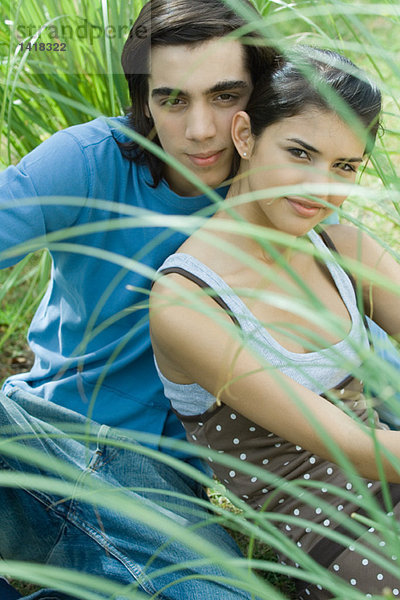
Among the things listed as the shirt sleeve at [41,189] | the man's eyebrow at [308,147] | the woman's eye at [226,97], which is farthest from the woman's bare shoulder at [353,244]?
the shirt sleeve at [41,189]

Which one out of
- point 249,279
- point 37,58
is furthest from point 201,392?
point 37,58

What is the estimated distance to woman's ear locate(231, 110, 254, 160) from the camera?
4.15 feet

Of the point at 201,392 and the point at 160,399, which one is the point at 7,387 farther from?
the point at 201,392

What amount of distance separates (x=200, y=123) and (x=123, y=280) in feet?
1.23

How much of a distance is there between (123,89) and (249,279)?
0.76 m

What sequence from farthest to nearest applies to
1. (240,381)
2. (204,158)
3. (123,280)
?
1. (123,280)
2. (204,158)
3. (240,381)

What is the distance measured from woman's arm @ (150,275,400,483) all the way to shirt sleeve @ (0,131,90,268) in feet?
A: 0.90

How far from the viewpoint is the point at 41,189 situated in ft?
4.26

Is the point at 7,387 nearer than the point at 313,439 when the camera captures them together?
No

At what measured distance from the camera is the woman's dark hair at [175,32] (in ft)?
4.28

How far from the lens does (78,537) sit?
1.32m

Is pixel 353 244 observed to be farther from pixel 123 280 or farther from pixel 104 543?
pixel 104 543

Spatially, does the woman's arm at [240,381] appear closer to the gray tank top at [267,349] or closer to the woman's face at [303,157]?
the gray tank top at [267,349]

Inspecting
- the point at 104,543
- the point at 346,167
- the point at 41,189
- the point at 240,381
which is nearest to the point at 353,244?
the point at 346,167
